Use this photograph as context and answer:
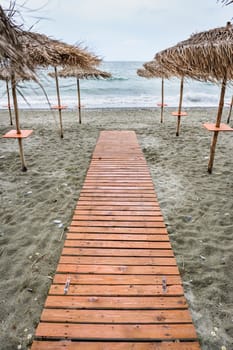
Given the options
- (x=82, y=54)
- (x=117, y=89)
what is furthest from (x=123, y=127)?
(x=117, y=89)

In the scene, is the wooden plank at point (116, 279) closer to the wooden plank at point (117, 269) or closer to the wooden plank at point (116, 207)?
the wooden plank at point (117, 269)

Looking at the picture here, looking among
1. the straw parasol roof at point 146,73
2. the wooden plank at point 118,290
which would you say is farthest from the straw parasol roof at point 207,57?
the straw parasol roof at point 146,73

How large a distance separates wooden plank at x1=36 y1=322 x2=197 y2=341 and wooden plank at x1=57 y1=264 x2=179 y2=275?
1.57ft

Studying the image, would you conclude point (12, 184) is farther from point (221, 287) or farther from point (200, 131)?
point (200, 131)

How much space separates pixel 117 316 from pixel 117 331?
0.36 ft

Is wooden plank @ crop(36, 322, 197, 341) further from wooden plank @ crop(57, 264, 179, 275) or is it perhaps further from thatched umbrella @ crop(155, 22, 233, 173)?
thatched umbrella @ crop(155, 22, 233, 173)

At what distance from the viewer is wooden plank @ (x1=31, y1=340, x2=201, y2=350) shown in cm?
147

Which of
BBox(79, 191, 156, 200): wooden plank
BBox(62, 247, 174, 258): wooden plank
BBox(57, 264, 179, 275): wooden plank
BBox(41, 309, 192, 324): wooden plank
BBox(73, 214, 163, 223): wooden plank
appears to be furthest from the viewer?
BBox(79, 191, 156, 200): wooden plank

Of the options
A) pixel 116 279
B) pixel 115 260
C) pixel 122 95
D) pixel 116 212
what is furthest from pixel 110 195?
pixel 122 95

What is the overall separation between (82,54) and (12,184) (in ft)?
8.71

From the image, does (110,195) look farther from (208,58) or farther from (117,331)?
(208,58)

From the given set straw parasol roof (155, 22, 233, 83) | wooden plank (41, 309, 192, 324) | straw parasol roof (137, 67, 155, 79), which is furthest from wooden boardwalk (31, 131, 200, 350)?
straw parasol roof (137, 67, 155, 79)

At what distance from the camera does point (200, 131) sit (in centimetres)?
761

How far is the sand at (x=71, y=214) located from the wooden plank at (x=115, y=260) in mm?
198
